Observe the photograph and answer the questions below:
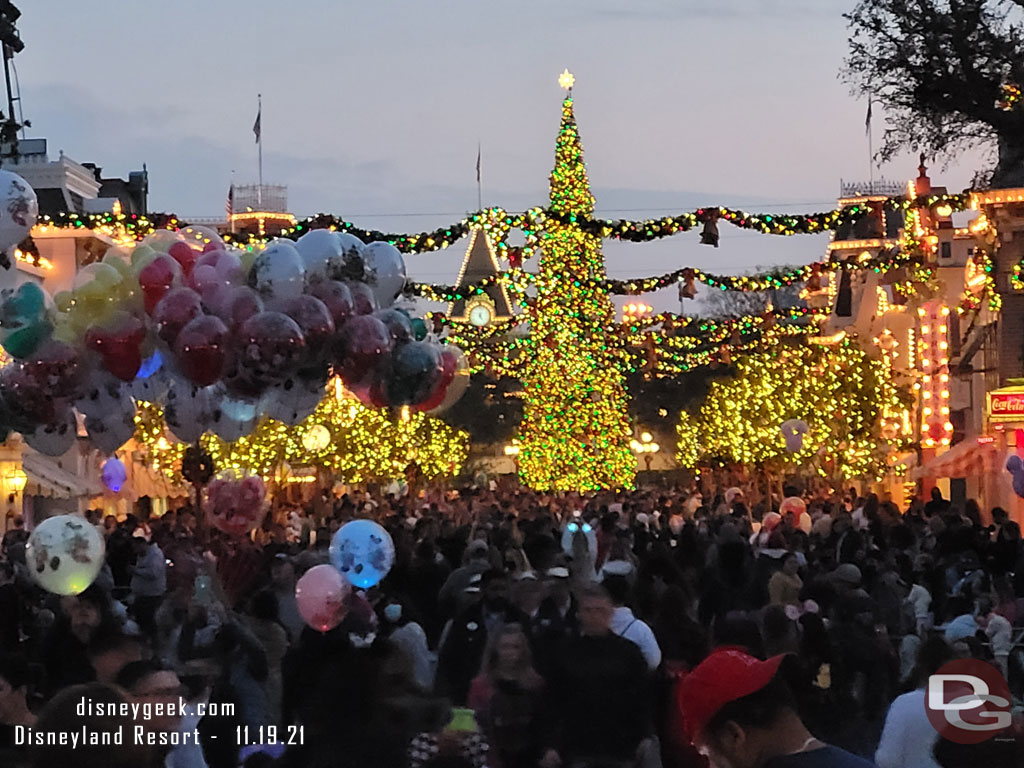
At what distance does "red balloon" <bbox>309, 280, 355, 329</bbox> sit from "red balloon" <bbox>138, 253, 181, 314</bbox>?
3.86 ft

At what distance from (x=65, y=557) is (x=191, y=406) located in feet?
8.26

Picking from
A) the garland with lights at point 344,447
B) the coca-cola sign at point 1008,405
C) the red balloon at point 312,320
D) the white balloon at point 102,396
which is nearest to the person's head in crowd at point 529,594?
the red balloon at point 312,320

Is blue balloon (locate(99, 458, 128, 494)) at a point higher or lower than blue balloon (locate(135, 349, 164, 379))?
lower

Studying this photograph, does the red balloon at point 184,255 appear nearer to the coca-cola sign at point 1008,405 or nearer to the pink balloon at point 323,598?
the pink balloon at point 323,598

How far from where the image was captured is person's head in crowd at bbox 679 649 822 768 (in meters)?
5.04

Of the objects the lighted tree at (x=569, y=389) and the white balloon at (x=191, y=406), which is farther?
the lighted tree at (x=569, y=389)

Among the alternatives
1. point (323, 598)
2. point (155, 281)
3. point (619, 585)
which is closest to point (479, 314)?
point (155, 281)

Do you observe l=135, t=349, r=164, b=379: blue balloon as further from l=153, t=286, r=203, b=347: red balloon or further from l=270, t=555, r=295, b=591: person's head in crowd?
l=270, t=555, r=295, b=591: person's head in crowd

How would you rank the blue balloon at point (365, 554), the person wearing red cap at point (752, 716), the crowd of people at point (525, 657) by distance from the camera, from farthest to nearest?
the blue balloon at point (365, 554)
the crowd of people at point (525, 657)
the person wearing red cap at point (752, 716)

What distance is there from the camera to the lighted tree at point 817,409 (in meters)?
51.6

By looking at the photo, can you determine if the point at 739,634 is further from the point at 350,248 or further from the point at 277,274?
the point at 350,248

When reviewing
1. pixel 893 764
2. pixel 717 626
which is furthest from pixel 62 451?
pixel 893 764

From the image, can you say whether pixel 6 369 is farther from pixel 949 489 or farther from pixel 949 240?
pixel 949 240

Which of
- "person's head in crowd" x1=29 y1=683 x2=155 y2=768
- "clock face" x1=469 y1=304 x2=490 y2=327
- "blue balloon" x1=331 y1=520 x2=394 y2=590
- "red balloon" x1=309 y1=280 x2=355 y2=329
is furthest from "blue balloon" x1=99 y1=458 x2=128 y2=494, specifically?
"clock face" x1=469 y1=304 x2=490 y2=327
